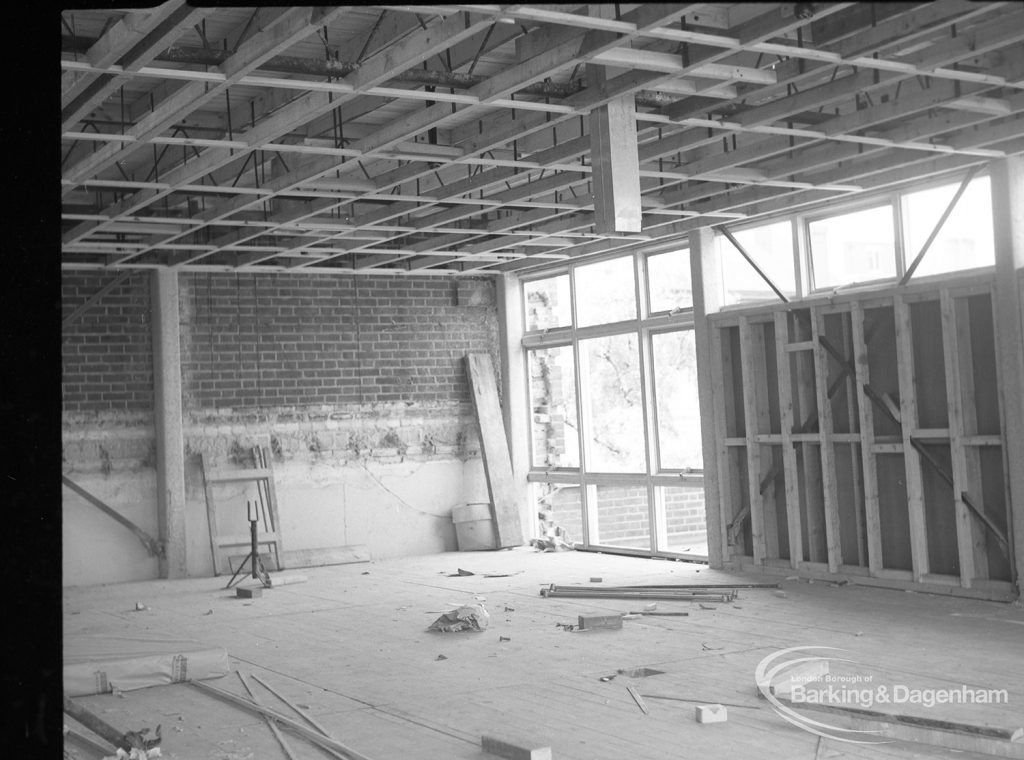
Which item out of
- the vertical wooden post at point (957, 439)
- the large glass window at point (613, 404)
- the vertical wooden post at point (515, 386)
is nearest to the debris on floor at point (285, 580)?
the vertical wooden post at point (515, 386)

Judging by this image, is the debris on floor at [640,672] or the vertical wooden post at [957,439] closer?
the debris on floor at [640,672]

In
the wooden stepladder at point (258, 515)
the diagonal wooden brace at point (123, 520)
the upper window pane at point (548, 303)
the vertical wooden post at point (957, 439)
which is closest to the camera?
the vertical wooden post at point (957, 439)

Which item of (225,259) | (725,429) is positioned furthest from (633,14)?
(225,259)

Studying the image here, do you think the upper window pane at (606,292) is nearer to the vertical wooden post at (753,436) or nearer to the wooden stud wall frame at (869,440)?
the wooden stud wall frame at (869,440)

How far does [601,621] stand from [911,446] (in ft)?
10.1

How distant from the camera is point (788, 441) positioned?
10055 millimetres

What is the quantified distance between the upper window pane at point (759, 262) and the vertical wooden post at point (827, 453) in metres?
0.88

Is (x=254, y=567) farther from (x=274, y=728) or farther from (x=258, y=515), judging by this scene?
(x=274, y=728)

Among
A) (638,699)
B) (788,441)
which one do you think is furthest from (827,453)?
(638,699)

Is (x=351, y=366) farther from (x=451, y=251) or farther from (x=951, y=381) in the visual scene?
(x=951, y=381)

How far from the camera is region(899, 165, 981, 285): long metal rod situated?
8.72 meters

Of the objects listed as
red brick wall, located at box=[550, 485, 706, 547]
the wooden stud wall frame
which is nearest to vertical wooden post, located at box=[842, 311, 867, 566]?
the wooden stud wall frame

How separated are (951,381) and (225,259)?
7.86 m

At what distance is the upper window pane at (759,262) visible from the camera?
34.7ft
